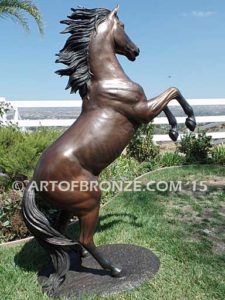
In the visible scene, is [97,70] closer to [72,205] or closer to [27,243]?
[72,205]

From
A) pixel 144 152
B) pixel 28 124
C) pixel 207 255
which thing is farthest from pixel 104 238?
pixel 28 124

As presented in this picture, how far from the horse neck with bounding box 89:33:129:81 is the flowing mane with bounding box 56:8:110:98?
0.17ft

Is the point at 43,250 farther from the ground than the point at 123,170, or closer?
farther from the ground

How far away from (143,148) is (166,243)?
480cm

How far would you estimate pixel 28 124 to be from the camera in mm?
9953

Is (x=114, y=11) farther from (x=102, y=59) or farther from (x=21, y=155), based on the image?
(x=21, y=155)

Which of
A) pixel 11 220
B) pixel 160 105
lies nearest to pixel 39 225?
pixel 160 105

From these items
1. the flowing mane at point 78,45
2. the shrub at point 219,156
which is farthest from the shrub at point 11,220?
the shrub at point 219,156

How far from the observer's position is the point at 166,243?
12.6ft

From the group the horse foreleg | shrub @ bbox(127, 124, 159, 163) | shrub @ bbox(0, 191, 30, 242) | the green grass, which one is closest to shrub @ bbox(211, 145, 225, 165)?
shrub @ bbox(127, 124, 159, 163)

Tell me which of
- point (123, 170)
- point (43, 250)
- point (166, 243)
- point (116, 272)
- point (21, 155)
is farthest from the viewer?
point (123, 170)

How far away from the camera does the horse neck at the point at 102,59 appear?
116 inches

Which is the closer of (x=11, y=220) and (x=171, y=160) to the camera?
(x=11, y=220)

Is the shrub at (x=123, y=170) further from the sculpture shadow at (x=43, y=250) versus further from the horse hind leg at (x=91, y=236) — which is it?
the horse hind leg at (x=91, y=236)
